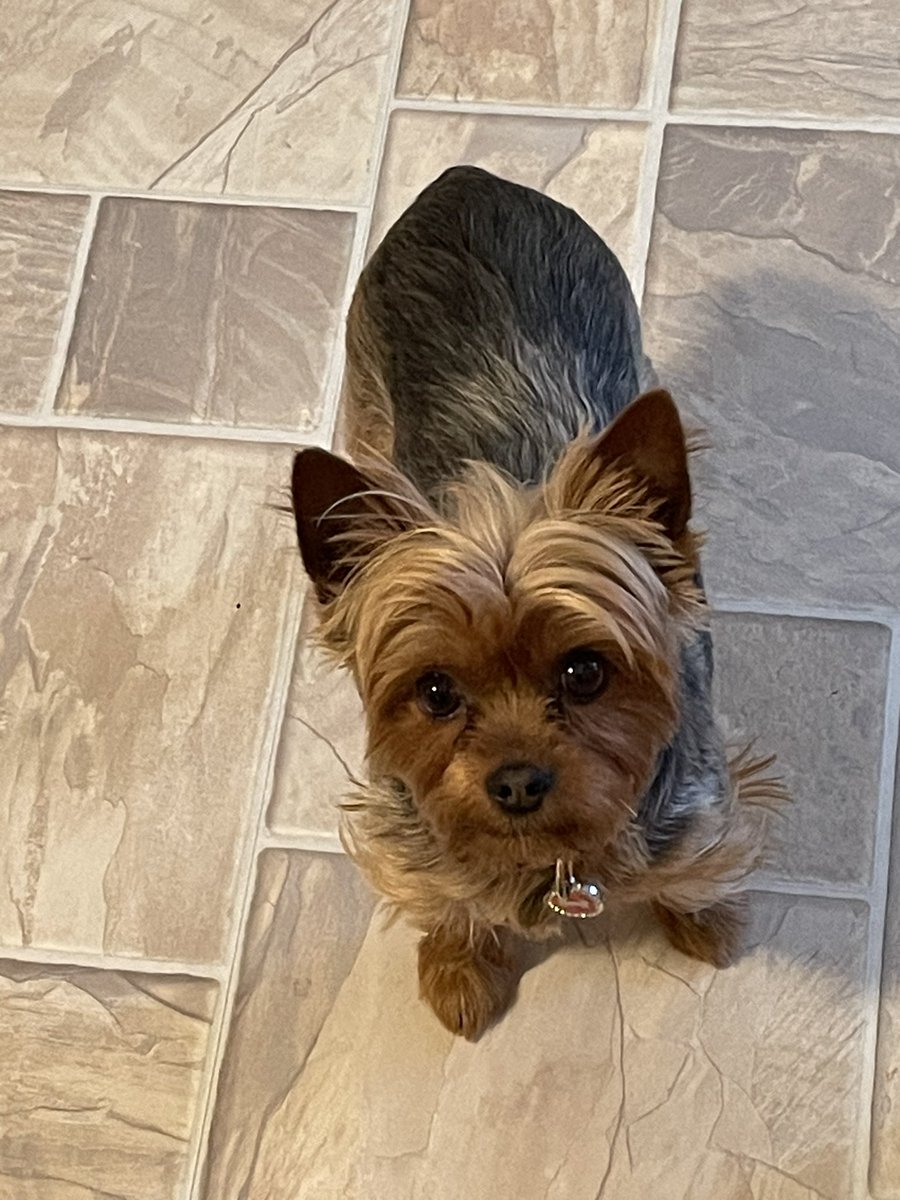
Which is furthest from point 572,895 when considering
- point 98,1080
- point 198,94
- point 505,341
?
point 198,94

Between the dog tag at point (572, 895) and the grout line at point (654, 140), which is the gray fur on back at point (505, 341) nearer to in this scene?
the dog tag at point (572, 895)

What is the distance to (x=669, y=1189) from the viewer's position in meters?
2.20

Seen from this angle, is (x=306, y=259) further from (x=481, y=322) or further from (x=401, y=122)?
(x=481, y=322)

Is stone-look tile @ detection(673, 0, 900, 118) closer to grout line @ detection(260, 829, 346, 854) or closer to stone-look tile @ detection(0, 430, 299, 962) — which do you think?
stone-look tile @ detection(0, 430, 299, 962)

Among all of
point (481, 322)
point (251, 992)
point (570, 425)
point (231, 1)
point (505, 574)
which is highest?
point (231, 1)

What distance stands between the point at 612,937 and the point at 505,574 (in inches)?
34.9

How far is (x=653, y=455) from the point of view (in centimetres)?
165

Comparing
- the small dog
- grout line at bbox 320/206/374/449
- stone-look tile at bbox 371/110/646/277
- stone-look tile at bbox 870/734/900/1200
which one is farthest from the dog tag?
stone-look tile at bbox 371/110/646/277

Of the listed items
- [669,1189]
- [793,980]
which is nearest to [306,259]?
[793,980]

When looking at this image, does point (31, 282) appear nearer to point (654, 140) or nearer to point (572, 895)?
point (654, 140)

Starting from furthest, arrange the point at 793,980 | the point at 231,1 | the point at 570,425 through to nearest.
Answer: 1. the point at 231,1
2. the point at 793,980
3. the point at 570,425

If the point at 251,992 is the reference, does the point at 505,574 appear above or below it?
above

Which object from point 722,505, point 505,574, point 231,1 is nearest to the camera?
point 505,574

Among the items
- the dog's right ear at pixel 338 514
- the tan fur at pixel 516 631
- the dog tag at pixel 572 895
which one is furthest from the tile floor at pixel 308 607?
the dog's right ear at pixel 338 514
